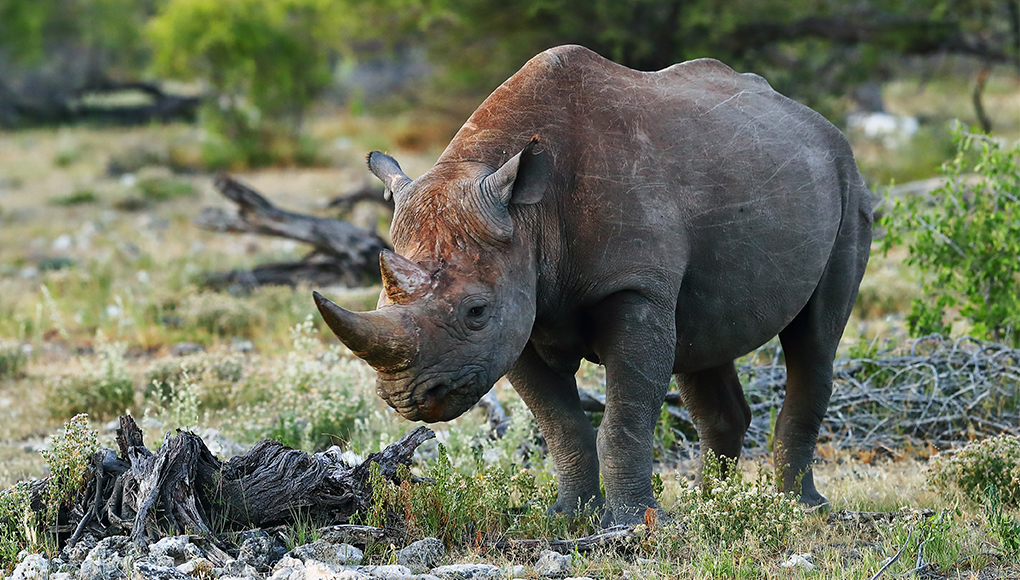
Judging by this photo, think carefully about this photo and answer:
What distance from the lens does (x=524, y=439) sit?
291 inches

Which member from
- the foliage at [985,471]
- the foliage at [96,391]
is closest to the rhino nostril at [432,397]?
the foliage at [985,471]

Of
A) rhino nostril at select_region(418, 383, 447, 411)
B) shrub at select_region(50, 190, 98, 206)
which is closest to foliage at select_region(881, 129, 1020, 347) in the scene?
rhino nostril at select_region(418, 383, 447, 411)


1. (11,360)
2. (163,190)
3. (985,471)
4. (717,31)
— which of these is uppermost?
(985,471)

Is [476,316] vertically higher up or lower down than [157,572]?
higher up

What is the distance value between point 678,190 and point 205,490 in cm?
257

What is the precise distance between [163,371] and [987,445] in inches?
244

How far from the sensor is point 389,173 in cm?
525

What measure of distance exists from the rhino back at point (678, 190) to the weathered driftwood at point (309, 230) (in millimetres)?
6833

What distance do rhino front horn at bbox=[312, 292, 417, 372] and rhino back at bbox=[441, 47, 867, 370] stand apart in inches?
33.5

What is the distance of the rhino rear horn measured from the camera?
450 centimetres

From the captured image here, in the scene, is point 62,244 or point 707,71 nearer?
point 707,71

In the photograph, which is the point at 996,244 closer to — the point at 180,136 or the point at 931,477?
the point at 931,477

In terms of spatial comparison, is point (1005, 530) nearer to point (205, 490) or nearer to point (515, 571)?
point (515, 571)

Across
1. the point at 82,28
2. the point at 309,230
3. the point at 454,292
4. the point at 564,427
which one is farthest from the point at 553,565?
the point at 82,28
